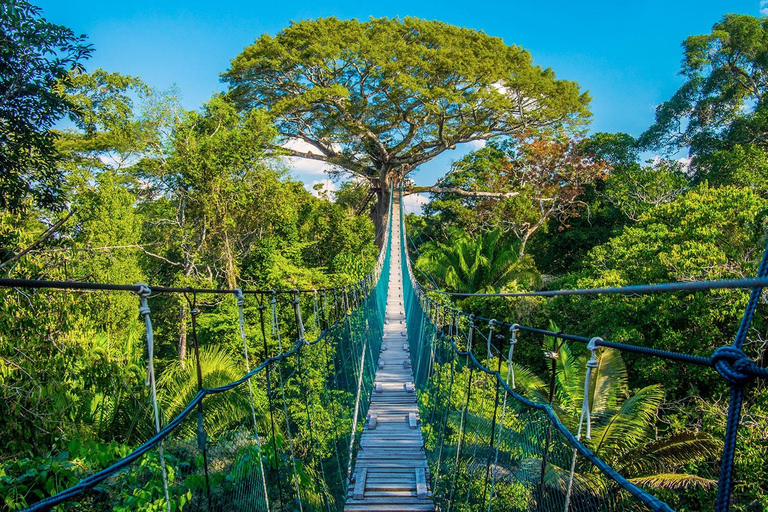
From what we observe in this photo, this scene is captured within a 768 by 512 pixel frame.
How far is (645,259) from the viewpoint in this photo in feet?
19.5

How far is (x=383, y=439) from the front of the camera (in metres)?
3.37

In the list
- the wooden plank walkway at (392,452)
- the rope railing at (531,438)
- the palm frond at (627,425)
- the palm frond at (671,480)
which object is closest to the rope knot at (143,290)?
the rope railing at (531,438)

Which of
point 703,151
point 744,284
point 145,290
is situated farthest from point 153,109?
point 703,151

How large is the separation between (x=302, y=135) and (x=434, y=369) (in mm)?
9203

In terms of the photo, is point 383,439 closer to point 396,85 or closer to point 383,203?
point 396,85

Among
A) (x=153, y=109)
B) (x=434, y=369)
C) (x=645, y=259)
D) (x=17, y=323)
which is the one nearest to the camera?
(x=17, y=323)

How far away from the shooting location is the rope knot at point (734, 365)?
0.45 meters

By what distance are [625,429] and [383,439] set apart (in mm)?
2004

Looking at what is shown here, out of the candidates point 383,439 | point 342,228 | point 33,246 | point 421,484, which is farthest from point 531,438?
point 342,228

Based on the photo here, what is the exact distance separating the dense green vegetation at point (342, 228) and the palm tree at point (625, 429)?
0.02 m

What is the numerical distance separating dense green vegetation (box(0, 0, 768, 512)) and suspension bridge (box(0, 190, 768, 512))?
0.31 feet

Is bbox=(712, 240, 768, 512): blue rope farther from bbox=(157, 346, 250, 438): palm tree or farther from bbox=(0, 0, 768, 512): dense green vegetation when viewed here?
bbox=(157, 346, 250, 438): palm tree

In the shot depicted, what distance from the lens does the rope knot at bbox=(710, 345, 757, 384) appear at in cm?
45

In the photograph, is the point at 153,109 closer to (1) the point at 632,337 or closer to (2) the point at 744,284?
(1) the point at 632,337
